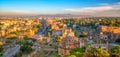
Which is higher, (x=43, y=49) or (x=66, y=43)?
(x=66, y=43)


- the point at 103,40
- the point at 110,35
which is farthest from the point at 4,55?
the point at 110,35

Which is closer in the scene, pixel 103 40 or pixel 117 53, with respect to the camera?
pixel 117 53

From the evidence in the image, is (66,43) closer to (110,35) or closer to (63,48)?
(63,48)

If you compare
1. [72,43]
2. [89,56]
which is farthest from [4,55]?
[89,56]

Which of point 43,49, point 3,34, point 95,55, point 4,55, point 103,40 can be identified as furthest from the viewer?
point 3,34

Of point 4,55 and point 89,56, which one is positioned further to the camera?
point 4,55

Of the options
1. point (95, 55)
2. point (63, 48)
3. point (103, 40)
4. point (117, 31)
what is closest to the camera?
point (95, 55)

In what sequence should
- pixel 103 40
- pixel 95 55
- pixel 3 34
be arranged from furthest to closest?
pixel 3 34 < pixel 103 40 < pixel 95 55

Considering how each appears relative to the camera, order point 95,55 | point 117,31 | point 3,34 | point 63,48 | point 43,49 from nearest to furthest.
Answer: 1. point 95,55
2. point 63,48
3. point 43,49
4. point 117,31
5. point 3,34

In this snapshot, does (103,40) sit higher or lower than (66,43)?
lower
